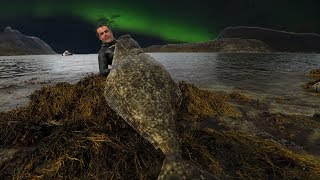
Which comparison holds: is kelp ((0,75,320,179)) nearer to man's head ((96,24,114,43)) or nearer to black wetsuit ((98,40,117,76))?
black wetsuit ((98,40,117,76))

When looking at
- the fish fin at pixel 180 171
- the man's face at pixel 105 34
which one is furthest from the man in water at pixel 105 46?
the fish fin at pixel 180 171

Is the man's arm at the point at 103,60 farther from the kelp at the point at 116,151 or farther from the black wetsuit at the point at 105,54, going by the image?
the kelp at the point at 116,151

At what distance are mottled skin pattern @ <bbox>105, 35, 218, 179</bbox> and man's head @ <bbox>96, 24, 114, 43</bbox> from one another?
1.73 metres

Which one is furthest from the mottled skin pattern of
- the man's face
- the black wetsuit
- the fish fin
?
the man's face

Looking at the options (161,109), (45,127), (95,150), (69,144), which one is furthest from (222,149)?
(45,127)

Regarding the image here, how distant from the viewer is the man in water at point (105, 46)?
324 inches

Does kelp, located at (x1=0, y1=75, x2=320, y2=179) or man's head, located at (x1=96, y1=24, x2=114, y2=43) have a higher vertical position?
man's head, located at (x1=96, y1=24, x2=114, y2=43)

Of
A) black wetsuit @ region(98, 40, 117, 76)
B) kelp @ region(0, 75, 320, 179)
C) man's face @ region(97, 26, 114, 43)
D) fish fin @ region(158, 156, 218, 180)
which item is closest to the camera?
fish fin @ region(158, 156, 218, 180)

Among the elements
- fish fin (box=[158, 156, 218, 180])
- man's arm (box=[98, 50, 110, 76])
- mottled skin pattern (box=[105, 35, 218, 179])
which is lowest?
fish fin (box=[158, 156, 218, 180])

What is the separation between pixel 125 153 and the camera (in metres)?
5.21

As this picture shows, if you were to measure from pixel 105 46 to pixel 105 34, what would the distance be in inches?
15.0

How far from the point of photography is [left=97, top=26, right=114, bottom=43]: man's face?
822 centimetres

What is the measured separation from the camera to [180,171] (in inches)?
144

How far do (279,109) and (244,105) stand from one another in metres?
1.28
